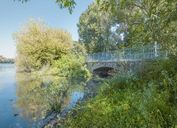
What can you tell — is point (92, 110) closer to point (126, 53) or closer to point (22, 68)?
point (126, 53)

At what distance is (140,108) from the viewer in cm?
664

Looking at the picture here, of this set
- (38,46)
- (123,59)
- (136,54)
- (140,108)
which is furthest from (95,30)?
(140,108)

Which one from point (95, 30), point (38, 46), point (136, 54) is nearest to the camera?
point (136, 54)

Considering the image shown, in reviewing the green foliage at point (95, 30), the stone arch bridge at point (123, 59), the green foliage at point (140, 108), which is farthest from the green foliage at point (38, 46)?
the green foliage at point (140, 108)

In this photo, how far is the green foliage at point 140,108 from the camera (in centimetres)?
666

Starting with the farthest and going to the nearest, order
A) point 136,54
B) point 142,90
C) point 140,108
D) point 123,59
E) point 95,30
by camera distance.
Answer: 1. point 95,30
2. point 123,59
3. point 136,54
4. point 142,90
5. point 140,108

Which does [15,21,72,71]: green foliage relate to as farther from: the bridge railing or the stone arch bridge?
the bridge railing

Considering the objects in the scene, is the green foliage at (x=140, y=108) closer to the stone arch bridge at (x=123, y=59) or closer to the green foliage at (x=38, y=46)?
the stone arch bridge at (x=123, y=59)

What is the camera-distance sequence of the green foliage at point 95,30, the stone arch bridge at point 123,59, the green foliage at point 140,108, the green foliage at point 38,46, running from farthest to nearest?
the green foliage at point 95,30 < the green foliage at point 38,46 < the stone arch bridge at point 123,59 < the green foliage at point 140,108

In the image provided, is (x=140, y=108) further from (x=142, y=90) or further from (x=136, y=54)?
(x=136, y=54)

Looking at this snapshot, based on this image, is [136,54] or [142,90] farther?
[136,54]

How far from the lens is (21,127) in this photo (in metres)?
12.8

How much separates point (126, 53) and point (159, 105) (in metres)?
20.3

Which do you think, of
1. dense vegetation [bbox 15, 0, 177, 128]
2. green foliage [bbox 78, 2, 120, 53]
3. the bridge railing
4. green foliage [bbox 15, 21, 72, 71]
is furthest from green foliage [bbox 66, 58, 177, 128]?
green foliage [bbox 78, 2, 120, 53]
